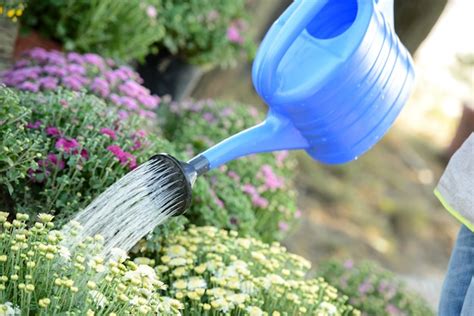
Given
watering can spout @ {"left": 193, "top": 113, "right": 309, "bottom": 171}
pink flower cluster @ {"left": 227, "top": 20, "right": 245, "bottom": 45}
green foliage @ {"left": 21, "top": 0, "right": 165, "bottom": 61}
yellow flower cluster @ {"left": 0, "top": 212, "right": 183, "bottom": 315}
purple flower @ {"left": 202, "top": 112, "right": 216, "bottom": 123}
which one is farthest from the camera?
pink flower cluster @ {"left": 227, "top": 20, "right": 245, "bottom": 45}

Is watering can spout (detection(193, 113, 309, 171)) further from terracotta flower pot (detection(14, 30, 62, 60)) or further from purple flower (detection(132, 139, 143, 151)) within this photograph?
terracotta flower pot (detection(14, 30, 62, 60))

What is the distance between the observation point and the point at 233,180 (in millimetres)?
3408

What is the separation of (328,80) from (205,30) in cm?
218

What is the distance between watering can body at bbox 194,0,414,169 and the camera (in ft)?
7.20

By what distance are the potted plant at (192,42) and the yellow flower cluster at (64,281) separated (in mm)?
2252

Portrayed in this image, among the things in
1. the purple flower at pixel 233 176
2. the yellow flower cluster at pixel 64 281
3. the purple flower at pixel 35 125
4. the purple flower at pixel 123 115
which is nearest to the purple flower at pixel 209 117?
the purple flower at pixel 233 176

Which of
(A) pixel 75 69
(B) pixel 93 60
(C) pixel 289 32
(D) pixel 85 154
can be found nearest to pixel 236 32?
(B) pixel 93 60

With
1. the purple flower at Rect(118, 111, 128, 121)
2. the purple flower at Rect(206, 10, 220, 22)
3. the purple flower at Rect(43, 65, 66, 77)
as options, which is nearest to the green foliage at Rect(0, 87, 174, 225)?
the purple flower at Rect(118, 111, 128, 121)

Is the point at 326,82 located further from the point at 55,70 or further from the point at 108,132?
the point at 55,70

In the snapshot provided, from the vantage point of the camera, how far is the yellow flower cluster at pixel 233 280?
2.24 metres

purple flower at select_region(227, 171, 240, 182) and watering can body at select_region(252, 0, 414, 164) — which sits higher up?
watering can body at select_region(252, 0, 414, 164)

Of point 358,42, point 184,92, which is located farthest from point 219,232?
point 184,92

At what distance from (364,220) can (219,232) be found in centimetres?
336

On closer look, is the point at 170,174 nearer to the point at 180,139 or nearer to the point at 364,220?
the point at 180,139
